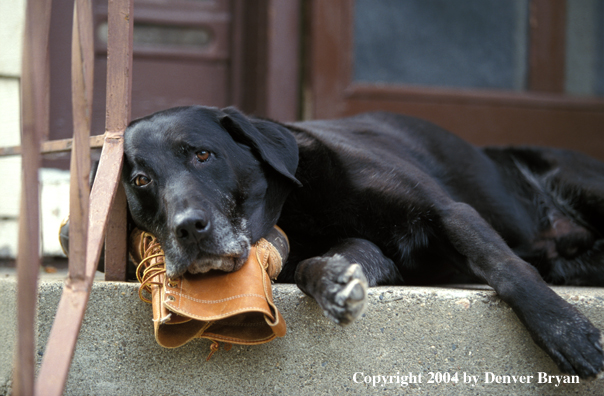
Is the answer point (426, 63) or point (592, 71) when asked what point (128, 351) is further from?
point (592, 71)

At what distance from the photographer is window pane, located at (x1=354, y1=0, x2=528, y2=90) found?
3758mm

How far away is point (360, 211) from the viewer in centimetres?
208


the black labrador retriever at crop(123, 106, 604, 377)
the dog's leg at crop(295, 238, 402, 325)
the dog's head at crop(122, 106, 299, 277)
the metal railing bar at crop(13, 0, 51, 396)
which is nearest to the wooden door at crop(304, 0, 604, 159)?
the black labrador retriever at crop(123, 106, 604, 377)

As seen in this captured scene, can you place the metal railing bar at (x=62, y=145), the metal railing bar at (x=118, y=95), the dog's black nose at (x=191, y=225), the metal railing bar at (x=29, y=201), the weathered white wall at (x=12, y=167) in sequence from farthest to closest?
the weathered white wall at (x=12, y=167)
the metal railing bar at (x=62, y=145)
the metal railing bar at (x=118, y=95)
the dog's black nose at (x=191, y=225)
the metal railing bar at (x=29, y=201)

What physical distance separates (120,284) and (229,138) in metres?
0.65

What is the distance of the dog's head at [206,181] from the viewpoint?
5.34 feet

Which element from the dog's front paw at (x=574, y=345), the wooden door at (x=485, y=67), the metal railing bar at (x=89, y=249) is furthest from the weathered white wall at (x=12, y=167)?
the dog's front paw at (x=574, y=345)

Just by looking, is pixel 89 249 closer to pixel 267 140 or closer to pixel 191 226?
pixel 191 226

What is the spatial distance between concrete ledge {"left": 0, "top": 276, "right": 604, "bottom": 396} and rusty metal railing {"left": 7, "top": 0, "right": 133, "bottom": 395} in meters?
0.30

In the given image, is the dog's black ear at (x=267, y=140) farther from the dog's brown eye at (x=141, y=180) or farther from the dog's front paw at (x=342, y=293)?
the dog's front paw at (x=342, y=293)

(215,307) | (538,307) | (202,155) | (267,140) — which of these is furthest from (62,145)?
(538,307)

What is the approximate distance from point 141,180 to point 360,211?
830 mm

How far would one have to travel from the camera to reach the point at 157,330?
1.53 metres

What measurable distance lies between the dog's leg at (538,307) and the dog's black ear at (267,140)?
0.69 m
